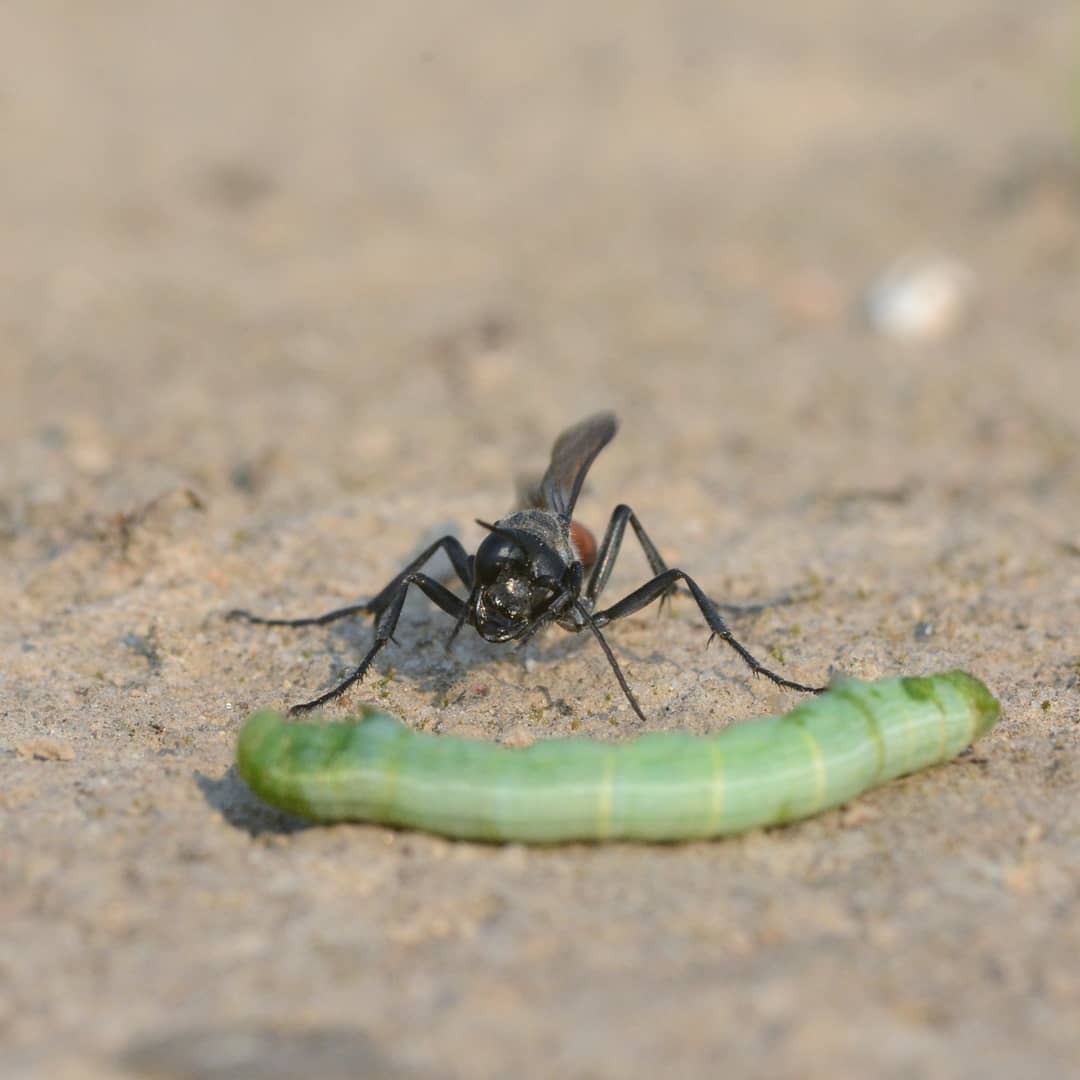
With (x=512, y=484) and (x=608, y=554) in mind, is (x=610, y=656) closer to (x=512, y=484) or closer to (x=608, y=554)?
(x=608, y=554)

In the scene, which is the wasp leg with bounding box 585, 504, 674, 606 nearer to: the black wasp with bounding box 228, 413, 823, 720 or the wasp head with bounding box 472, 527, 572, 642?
the black wasp with bounding box 228, 413, 823, 720

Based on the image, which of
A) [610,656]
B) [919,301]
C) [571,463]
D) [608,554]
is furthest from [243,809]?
[919,301]

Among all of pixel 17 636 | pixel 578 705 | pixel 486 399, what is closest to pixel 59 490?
pixel 17 636

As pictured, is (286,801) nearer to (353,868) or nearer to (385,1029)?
(353,868)

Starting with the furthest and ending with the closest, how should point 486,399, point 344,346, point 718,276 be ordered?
point 718,276 → point 344,346 → point 486,399

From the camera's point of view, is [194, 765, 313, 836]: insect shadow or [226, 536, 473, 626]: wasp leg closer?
[194, 765, 313, 836]: insect shadow

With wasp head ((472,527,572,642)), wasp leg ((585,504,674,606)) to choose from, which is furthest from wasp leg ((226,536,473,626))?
wasp leg ((585,504,674,606))
